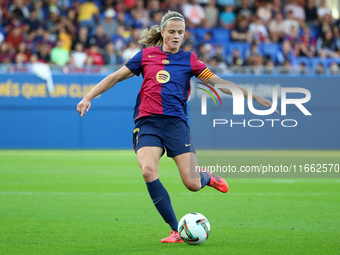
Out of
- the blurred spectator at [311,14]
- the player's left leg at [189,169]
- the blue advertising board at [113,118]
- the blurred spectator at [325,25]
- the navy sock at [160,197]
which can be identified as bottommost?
the blue advertising board at [113,118]

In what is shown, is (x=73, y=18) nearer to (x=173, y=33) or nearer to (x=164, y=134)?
(x=173, y=33)

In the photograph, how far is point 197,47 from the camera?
20.8m

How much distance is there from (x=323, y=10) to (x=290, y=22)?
224cm

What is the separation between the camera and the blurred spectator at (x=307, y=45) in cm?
2123

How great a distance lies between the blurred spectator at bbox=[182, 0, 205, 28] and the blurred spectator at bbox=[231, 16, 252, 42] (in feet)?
4.30

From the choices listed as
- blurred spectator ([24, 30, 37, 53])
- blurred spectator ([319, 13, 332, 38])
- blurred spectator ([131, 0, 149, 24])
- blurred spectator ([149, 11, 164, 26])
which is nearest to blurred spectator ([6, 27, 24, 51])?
blurred spectator ([24, 30, 37, 53])

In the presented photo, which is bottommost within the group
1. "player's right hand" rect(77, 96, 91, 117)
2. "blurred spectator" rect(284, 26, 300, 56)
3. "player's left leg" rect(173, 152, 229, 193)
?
"player's left leg" rect(173, 152, 229, 193)

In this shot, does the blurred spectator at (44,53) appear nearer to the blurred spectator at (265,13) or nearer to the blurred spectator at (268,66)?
the blurred spectator at (268,66)

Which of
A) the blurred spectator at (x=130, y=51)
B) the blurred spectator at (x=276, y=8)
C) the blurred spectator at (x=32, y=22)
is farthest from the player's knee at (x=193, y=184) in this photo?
the blurred spectator at (x=276, y=8)

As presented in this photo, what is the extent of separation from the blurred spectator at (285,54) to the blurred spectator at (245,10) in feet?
7.93

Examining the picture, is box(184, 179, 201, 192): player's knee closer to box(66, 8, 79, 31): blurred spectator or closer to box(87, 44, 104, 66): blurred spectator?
box(87, 44, 104, 66): blurred spectator

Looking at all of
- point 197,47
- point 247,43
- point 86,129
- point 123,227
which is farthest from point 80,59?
point 123,227

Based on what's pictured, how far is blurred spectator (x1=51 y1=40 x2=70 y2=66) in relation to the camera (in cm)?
1931

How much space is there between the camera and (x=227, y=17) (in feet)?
74.6
